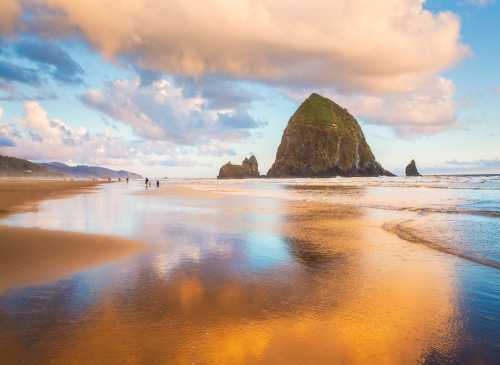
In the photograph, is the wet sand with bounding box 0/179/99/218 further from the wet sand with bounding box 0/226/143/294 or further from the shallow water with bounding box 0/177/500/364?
the shallow water with bounding box 0/177/500/364

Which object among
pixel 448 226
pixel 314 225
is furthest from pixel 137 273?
pixel 448 226

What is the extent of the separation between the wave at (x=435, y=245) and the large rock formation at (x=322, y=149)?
140492 millimetres

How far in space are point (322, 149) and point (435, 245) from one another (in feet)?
501

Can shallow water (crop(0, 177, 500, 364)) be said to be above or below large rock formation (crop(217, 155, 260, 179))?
below

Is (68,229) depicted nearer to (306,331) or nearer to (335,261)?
(335,261)

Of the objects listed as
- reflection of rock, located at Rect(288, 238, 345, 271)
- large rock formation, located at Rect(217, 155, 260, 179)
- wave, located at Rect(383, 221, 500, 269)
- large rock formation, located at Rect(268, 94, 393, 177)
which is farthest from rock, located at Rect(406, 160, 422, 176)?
reflection of rock, located at Rect(288, 238, 345, 271)

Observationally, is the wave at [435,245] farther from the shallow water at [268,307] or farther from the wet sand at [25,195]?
the wet sand at [25,195]

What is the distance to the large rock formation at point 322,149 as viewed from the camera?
155875mm

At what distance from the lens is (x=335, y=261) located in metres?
8.82

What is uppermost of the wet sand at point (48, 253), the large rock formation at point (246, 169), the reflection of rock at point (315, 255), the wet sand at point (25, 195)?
the large rock formation at point (246, 169)

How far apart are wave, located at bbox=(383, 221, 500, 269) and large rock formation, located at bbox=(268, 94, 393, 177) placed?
461ft

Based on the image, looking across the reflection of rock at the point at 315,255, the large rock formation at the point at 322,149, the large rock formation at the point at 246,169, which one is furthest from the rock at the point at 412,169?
the reflection of rock at the point at 315,255

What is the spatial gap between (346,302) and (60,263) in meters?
7.13

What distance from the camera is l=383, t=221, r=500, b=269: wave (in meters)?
8.64
